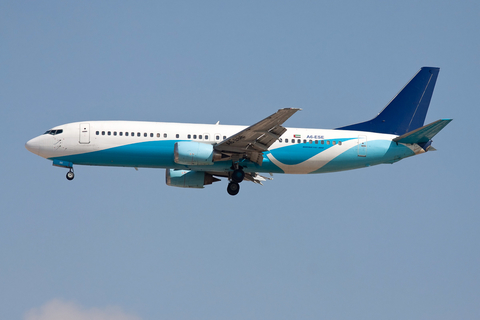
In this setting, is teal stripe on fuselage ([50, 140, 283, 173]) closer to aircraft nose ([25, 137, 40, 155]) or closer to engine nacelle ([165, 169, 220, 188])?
aircraft nose ([25, 137, 40, 155])

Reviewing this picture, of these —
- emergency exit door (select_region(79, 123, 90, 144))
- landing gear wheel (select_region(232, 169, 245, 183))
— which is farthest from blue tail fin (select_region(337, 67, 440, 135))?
emergency exit door (select_region(79, 123, 90, 144))

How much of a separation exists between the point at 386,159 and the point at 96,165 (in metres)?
19.7

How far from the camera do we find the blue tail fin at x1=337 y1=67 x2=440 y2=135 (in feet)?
139

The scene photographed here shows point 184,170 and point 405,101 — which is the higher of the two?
point 405,101

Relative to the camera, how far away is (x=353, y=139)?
40.6m

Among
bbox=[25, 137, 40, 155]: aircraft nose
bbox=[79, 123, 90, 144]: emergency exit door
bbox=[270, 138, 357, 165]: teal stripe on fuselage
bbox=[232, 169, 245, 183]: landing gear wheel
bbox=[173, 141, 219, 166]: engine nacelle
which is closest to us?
bbox=[173, 141, 219, 166]: engine nacelle

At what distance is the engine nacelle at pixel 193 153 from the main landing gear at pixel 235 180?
103 inches

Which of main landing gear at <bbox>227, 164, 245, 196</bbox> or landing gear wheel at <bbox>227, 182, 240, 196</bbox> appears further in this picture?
landing gear wheel at <bbox>227, 182, 240, 196</bbox>

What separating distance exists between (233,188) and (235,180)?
3.57 feet

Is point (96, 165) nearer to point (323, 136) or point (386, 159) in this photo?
point (323, 136)

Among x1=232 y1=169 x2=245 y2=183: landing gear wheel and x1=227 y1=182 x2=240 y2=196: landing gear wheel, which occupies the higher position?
x1=232 y1=169 x2=245 y2=183: landing gear wheel

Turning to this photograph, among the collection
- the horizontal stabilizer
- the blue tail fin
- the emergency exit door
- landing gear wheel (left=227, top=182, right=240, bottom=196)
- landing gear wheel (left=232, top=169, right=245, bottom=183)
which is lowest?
landing gear wheel (left=227, top=182, right=240, bottom=196)

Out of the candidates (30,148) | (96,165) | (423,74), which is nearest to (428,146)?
(423,74)

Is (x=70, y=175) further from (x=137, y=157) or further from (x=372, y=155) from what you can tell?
(x=372, y=155)
